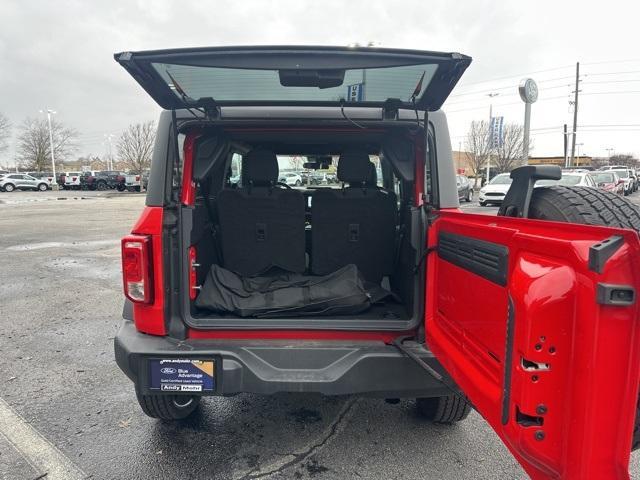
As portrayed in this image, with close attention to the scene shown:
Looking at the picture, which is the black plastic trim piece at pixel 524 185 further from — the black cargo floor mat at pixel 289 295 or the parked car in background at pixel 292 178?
the parked car in background at pixel 292 178

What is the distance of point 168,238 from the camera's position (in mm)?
2504

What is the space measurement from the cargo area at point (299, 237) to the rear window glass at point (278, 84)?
0.27m

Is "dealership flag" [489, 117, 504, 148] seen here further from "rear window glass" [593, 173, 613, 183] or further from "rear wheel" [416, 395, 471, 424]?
"rear wheel" [416, 395, 471, 424]

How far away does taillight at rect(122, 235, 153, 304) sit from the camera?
95.3 inches

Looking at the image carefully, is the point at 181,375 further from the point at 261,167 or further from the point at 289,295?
the point at 261,167

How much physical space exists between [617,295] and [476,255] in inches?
28.9

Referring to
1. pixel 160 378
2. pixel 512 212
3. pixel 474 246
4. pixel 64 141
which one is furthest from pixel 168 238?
pixel 64 141

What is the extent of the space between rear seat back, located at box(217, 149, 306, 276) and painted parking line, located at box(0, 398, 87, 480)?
151cm

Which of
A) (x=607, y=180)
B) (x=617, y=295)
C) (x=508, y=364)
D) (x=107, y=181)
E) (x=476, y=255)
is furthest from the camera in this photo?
(x=107, y=181)

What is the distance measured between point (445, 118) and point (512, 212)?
699mm

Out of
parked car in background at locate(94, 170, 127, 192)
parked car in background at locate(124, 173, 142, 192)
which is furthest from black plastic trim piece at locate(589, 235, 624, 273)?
parked car in background at locate(94, 170, 127, 192)

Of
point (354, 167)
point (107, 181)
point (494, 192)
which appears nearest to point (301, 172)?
point (354, 167)

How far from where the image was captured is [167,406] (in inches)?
110

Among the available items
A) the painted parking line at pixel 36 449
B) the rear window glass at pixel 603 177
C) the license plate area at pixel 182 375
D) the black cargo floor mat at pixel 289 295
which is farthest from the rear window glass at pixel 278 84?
the rear window glass at pixel 603 177
